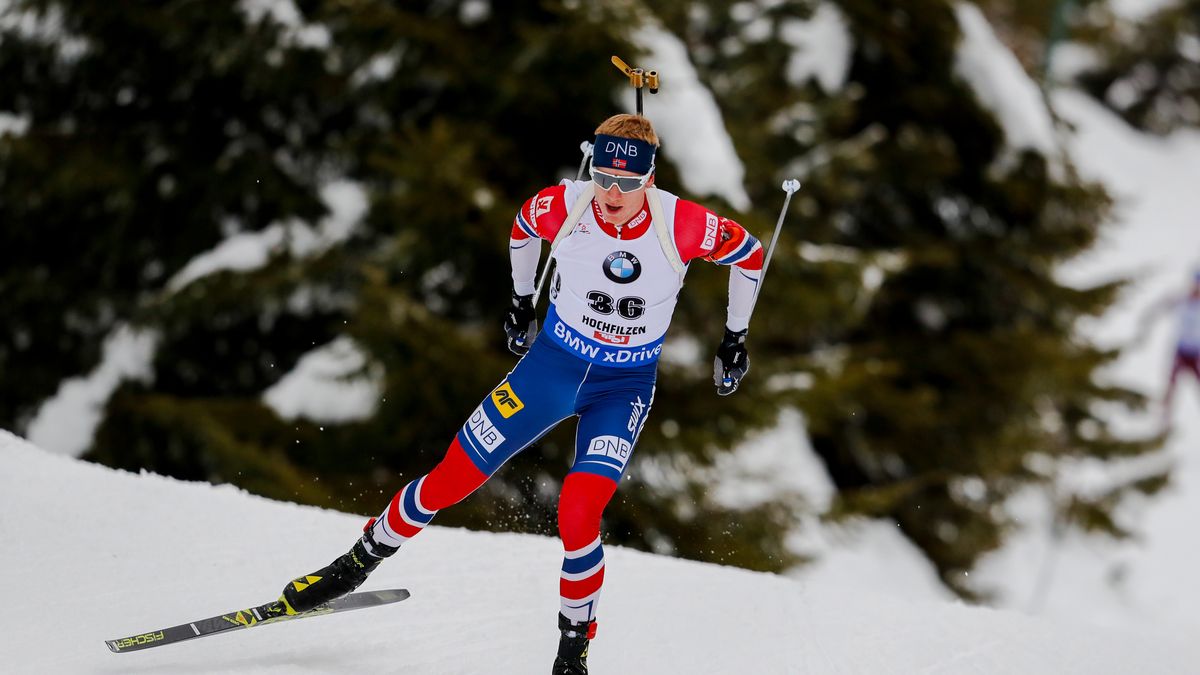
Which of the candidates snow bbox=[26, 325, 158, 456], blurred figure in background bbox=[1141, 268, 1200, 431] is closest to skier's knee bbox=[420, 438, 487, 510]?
snow bbox=[26, 325, 158, 456]

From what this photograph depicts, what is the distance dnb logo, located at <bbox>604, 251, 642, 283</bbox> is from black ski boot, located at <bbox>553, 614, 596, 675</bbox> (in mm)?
1172

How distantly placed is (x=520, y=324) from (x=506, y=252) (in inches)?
108

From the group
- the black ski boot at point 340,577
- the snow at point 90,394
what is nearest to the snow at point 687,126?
the black ski boot at point 340,577

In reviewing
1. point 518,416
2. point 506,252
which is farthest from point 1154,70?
point 518,416

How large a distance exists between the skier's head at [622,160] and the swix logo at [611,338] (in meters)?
0.46

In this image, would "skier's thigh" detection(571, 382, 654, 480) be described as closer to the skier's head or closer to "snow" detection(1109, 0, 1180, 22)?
the skier's head

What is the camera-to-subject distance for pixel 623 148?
3.80 metres

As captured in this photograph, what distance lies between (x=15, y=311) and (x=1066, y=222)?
9.36 meters

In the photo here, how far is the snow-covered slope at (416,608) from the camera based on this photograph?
4508mm

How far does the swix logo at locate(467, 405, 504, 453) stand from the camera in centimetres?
408

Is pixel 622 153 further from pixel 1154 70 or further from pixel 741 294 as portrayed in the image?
pixel 1154 70

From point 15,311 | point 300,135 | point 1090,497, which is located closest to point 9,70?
point 15,311

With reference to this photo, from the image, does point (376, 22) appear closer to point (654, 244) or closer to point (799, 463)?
point (654, 244)

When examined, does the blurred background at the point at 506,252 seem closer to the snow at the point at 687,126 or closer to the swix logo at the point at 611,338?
the snow at the point at 687,126
